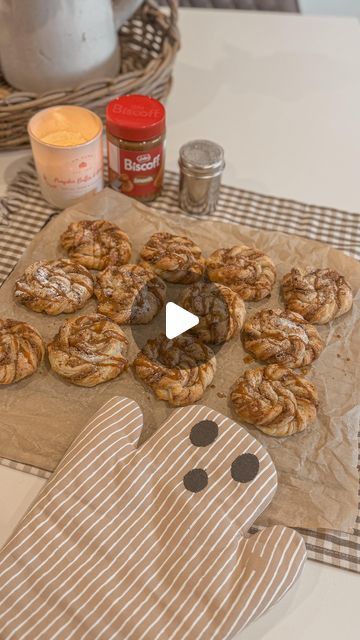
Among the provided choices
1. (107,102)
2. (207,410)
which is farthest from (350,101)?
(207,410)

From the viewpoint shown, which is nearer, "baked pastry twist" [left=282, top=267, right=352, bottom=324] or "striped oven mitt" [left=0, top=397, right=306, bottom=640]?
"striped oven mitt" [left=0, top=397, right=306, bottom=640]

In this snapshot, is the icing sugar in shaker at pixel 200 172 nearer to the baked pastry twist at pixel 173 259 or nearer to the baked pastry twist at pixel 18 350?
the baked pastry twist at pixel 173 259

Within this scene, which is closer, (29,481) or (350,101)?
(29,481)

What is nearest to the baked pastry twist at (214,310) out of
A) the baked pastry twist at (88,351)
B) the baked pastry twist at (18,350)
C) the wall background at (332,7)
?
the baked pastry twist at (88,351)

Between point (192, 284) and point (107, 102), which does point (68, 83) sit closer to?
point (107, 102)

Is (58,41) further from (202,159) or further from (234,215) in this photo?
(234,215)

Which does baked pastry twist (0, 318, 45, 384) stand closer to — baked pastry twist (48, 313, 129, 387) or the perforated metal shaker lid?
baked pastry twist (48, 313, 129, 387)

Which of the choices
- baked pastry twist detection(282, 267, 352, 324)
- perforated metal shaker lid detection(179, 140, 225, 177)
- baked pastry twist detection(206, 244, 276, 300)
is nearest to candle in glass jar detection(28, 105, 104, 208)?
perforated metal shaker lid detection(179, 140, 225, 177)
